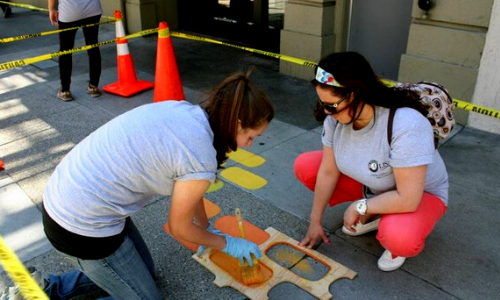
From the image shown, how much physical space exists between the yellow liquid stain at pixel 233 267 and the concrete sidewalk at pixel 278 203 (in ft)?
0.27

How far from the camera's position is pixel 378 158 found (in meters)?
2.29

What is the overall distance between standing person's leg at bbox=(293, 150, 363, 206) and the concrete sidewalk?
25 cm

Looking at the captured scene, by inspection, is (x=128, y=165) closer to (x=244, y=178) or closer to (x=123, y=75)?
(x=244, y=178)

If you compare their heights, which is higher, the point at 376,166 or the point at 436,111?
the point at 436,111

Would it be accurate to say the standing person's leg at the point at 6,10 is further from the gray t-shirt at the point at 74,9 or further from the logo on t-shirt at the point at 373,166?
the logo on t-shirt at the point at 373,166

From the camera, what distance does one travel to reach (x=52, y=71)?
6266 millimetres

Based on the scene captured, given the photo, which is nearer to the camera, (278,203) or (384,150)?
(384,150)

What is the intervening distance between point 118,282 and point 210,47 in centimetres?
600

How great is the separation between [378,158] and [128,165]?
1254mm

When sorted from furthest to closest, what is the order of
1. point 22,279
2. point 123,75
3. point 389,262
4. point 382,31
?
point 123,75 → point 382,31 → point 389,262 → point 22,279

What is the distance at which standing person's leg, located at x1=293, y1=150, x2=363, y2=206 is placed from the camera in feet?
8.87

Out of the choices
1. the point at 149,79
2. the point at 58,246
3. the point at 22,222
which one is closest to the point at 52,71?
the point at 149,79

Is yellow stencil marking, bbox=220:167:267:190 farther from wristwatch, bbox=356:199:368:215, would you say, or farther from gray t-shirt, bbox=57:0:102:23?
gray t-shirt, bbox=57:0:102:23

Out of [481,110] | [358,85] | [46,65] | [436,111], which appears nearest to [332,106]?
[358,85]
